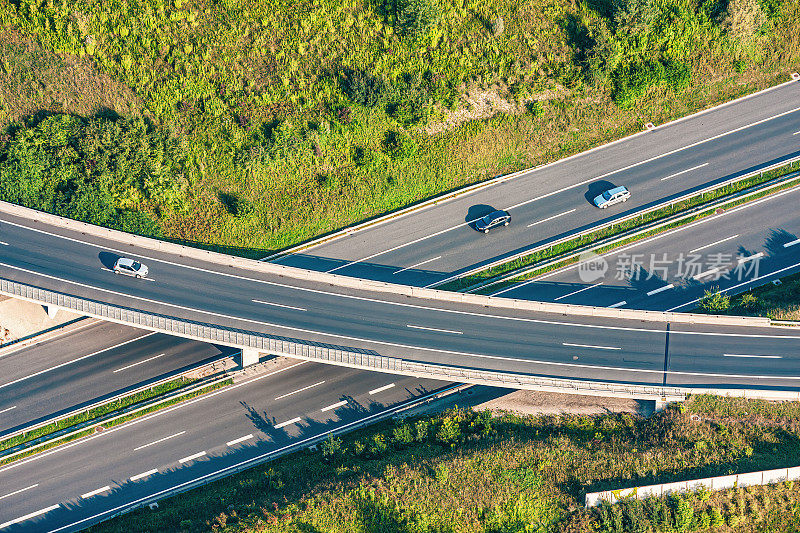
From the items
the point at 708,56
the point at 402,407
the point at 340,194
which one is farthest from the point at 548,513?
the point at 708,56

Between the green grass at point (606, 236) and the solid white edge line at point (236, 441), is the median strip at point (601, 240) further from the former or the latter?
the solid white edge line at point (236, 441)

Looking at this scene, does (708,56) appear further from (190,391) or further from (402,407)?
(190,391)

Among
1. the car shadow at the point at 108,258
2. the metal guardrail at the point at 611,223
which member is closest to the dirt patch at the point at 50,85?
the car shadow at the point at 108,258

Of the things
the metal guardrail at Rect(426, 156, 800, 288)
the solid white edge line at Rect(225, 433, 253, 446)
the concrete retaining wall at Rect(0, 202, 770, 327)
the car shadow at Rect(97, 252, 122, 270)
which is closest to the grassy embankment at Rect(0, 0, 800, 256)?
A: the concrete retaining wall at Rect(0, 202, 770, 327)

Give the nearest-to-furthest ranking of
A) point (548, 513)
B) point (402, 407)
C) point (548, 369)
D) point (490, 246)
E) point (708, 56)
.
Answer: point (548, 513) < point (548, 369) < point (402, 407) < point (490, 246) < point (708, 56)

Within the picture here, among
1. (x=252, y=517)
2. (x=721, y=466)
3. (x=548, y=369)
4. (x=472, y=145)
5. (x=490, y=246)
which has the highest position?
(x=472, y=145)

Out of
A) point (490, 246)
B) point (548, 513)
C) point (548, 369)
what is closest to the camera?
point (548, 513)
